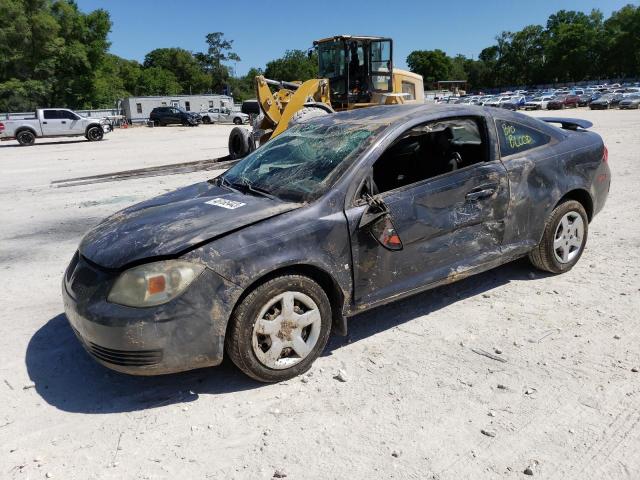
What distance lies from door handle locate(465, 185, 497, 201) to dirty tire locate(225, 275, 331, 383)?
144 centimetres

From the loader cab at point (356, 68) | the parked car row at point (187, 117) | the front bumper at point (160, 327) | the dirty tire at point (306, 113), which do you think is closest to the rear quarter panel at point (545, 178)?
the front bumper at point (160, 327)

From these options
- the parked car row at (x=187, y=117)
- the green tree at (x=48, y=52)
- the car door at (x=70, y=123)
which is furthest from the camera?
the green tree at (x=48, y=52)

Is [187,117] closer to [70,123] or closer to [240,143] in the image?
[70,123]

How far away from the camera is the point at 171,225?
10.8ft

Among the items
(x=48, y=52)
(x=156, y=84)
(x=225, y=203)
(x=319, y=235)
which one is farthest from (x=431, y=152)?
(x=156, y=84)

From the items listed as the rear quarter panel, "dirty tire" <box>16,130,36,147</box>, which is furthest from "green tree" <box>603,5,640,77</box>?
the rear quarter panel

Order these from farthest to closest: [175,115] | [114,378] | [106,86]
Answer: [106,86] < [175,115] < [114,378]

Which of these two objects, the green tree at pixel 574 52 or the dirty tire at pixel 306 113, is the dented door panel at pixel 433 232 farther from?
the green tree at pixel 574 52

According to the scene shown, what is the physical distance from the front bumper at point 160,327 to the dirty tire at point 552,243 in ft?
9.55

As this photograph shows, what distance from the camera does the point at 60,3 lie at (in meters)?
55.9

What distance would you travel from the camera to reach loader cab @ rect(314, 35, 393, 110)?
15508mm

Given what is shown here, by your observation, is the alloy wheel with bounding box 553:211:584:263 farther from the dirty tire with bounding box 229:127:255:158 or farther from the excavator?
the excavator

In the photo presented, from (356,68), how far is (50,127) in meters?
17.5

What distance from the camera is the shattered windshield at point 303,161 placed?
3.59m
